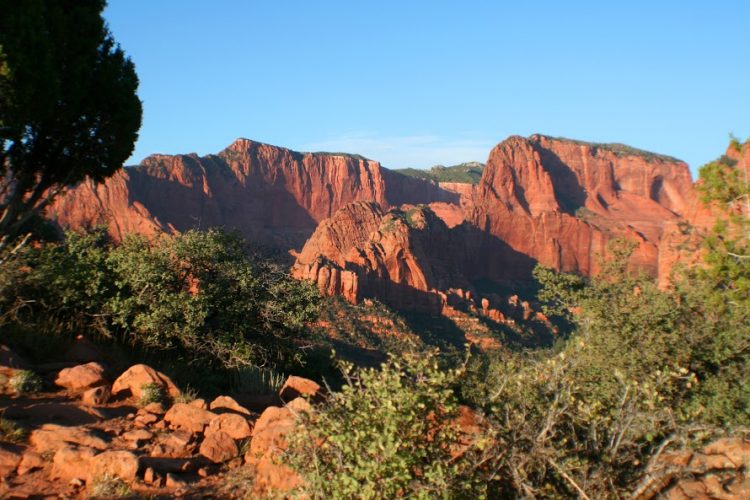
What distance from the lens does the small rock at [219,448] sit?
6.28 metres

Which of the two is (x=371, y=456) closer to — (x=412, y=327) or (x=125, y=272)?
(x=125, y=272)

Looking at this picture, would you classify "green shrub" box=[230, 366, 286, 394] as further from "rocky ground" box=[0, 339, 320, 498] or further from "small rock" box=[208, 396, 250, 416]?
"small rock" box=[208, 396, 250, 416]

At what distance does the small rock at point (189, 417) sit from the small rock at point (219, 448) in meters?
0.39

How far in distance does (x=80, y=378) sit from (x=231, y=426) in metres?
2.82

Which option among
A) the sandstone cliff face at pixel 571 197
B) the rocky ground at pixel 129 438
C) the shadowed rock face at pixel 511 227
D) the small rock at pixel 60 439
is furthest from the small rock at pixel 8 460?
the sandstone cliff face at pixel 571 197

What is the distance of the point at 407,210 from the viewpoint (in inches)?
3885

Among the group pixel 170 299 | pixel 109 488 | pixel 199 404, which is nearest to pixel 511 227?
pixel 170 299

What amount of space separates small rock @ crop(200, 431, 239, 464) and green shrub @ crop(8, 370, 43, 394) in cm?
293

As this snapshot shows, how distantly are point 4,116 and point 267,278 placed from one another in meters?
6.08

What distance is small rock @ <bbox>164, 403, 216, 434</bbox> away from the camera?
22.5 feet

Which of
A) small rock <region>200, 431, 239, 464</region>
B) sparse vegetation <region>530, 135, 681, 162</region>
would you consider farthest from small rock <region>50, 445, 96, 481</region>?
sparse vegetation <region>530, 135, 681, 162</region>

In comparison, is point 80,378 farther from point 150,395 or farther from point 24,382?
point 150,395

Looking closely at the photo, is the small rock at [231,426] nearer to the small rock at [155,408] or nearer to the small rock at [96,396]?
the small rock at [155,408]

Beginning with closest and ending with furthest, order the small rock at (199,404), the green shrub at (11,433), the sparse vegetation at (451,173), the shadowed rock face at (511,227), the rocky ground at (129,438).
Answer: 1. the rocky ground at (129,438)
2. the green shrub at (11,433)
3. the small rock at (199,404)
4. the shadowed rock face at (511,227)
5. the sparse vegetation at (451,173)
